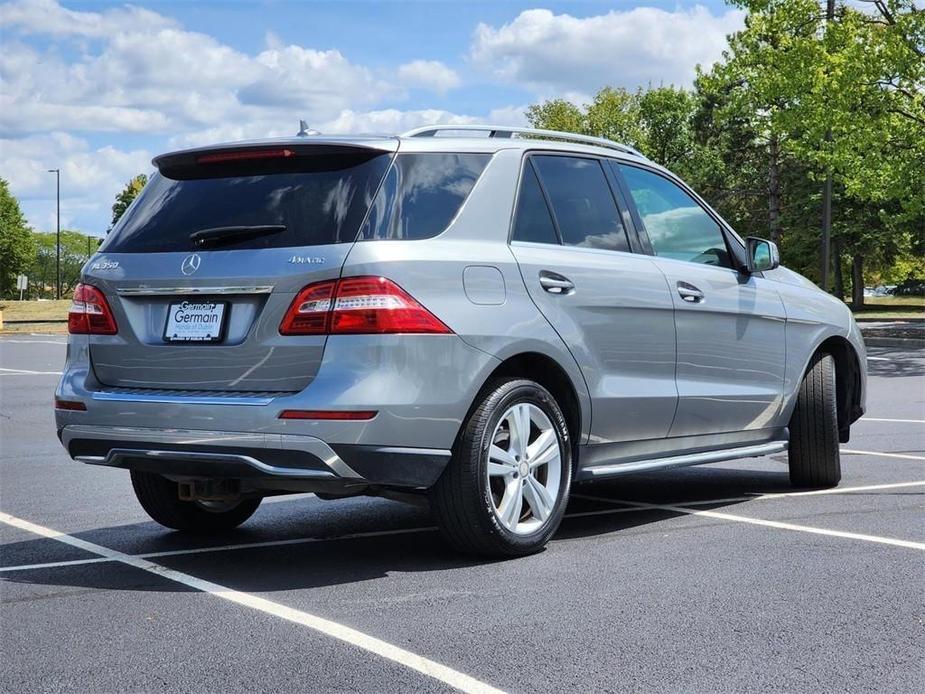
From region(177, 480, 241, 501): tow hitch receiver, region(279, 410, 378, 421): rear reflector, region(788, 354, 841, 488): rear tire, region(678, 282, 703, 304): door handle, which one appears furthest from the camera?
region(788, 354, 841, 488): rear tire

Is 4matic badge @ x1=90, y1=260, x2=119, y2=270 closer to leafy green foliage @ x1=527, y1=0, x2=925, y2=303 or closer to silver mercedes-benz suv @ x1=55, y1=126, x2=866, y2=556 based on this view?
silver mercedes-benz suv @ x1=55, y1=126, x2=866, y2=556

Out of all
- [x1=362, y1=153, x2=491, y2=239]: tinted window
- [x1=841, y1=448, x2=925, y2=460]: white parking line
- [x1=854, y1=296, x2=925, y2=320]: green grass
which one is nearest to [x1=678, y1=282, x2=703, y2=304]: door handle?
[x1=362, y1=153, x2=491, y2=239]: tinted window

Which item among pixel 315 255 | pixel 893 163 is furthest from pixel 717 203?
pixel 315 255

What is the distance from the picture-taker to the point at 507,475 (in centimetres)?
561

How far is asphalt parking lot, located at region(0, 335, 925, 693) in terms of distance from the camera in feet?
12.9

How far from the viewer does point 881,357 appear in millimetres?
23969

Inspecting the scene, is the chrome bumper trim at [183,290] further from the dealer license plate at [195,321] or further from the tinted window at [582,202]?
the tinted window at [582,202]

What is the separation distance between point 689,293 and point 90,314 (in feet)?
9.84

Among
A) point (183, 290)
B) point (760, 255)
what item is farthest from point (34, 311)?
point (183, 290)

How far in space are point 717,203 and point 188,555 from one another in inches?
2516

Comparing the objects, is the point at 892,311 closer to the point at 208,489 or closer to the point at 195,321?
the point at 208,489

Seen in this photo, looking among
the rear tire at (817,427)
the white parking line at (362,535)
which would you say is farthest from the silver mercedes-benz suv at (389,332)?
the rear tire at (817,427)

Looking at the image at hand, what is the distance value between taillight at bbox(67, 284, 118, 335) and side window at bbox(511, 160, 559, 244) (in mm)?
1834

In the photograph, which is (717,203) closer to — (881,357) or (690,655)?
(881,357)
